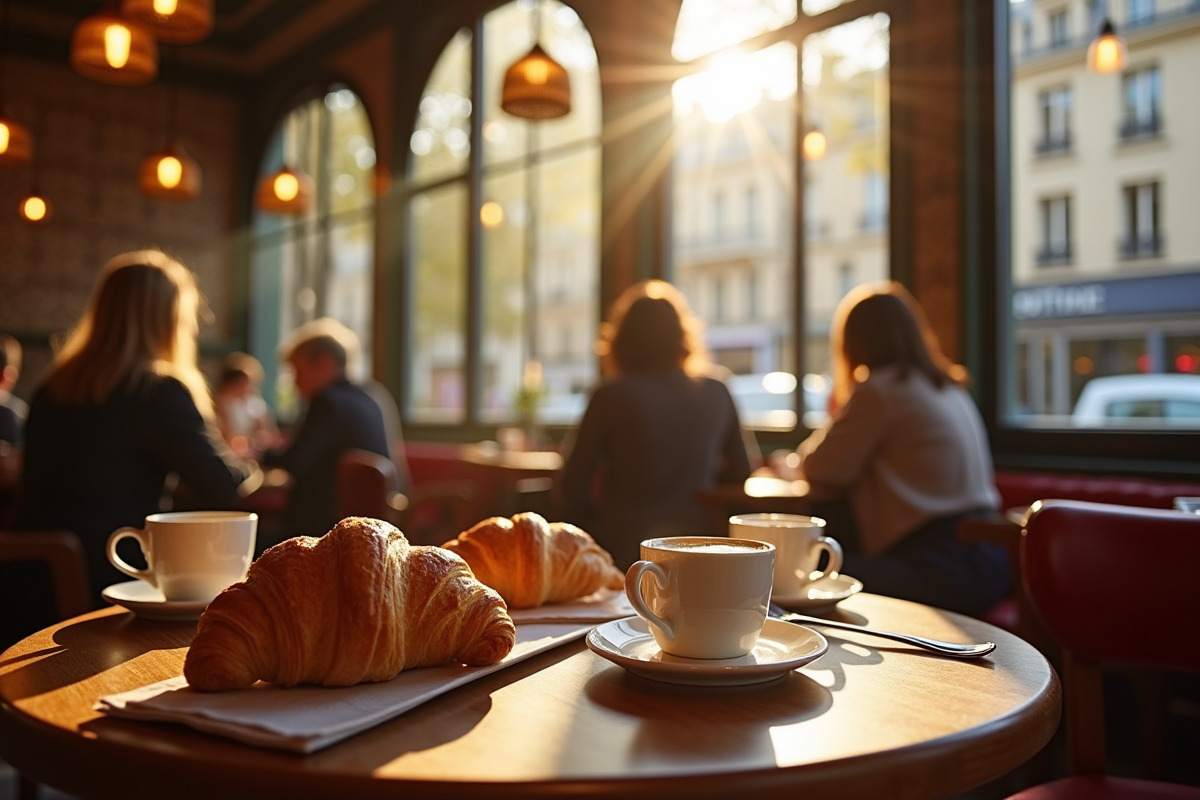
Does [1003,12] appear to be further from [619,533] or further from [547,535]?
[547,535]

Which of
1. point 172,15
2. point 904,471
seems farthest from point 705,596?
point 172,15

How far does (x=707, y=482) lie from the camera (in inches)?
129

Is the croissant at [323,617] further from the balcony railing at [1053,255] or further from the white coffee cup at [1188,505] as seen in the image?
the balcony railing at [1053,255]

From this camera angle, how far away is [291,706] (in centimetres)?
77

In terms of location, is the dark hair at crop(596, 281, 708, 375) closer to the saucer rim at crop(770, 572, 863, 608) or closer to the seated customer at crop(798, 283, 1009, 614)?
the seated customer at crop(798, 283, 1009, 614)

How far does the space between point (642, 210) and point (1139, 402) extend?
315cm

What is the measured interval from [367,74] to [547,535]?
27.7ft

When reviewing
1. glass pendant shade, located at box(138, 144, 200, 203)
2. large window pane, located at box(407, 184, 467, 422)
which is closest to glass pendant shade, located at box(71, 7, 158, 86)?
glass pendant shade, located at box(138, 144, 200, 203)

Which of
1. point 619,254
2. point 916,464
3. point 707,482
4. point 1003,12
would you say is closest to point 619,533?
point 707,482

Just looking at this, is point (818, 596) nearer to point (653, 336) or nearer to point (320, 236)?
point (653, 336)

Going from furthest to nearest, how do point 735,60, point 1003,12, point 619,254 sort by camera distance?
point 619,254 < point 735,60 < point 1003,12

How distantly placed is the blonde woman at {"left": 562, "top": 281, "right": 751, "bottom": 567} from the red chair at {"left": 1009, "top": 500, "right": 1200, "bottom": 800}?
1732 millimetres

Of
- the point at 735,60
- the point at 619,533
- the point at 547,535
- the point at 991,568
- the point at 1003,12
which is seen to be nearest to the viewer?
the point at 547,535

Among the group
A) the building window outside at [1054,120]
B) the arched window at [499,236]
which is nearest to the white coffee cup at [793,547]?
the building window outside at [1054,120]
